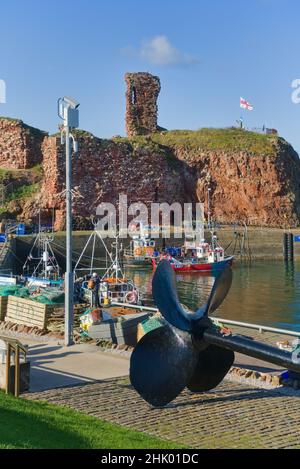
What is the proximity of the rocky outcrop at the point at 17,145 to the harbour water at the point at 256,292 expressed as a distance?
2879 cm

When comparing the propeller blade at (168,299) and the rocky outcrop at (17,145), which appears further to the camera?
the rocky outcrop at (17,145)

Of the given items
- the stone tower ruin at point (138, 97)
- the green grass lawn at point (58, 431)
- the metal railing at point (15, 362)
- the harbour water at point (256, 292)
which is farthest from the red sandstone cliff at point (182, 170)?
the green grass lawn at point (58, 431)

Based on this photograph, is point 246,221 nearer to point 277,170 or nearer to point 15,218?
point 277,170

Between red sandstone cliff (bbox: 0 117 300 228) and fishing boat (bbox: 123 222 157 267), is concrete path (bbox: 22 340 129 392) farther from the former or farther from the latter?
Result: red sandstone cliff (bbox: 0 117 300 228)

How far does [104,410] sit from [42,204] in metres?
64.3

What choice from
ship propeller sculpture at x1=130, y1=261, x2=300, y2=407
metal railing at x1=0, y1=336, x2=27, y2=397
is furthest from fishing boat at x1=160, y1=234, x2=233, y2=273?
ship propeller sculpture at x1=130, y1=261, x2=300, y2=407

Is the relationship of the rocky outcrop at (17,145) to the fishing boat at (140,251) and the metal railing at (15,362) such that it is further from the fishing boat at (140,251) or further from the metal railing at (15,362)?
the metal railing at (15,362)

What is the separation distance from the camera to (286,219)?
290 feet

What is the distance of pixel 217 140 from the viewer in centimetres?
8881

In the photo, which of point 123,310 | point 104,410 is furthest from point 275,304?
point 104,410

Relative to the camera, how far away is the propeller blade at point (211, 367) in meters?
11.0

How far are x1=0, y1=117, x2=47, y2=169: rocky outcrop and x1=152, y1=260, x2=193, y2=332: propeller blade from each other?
72.5 m

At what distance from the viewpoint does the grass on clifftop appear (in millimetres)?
87188

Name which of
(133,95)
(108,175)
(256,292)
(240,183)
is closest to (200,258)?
(256,292)
